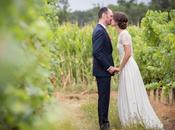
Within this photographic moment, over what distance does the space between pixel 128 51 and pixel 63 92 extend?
213 inches

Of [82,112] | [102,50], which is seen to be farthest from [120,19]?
[82,112]

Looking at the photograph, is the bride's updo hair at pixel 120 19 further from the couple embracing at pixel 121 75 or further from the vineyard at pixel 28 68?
the vineyard at pixel 28 68

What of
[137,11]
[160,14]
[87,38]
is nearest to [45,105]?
[160,14]

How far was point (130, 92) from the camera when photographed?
8383 millimetres

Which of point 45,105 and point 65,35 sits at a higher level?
point 45,105

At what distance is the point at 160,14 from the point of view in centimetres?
1045

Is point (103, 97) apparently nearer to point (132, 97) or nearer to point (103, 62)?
point (132, 97)

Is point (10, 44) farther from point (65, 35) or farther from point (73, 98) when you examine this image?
point (65, 35)

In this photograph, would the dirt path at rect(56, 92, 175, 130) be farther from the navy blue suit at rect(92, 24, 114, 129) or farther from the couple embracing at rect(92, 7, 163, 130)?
the navy blue suit at rect(92, 24, 114, 129)

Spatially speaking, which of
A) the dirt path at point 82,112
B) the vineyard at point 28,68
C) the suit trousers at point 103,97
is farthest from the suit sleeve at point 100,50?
the dirt path at point 82,112

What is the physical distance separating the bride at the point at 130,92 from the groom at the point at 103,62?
0.58 feet

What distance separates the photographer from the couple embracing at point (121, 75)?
320 inches

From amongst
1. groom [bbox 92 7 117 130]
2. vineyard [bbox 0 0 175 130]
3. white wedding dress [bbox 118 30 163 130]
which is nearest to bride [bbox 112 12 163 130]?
white wedding dress [bbox 118 30 163 130]

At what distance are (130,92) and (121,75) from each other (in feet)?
1.04
